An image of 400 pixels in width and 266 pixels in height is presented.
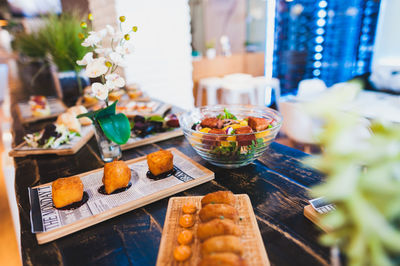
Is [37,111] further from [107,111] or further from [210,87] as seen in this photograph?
[210,87]

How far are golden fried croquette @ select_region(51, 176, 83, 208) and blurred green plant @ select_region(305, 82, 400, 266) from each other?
686 mm

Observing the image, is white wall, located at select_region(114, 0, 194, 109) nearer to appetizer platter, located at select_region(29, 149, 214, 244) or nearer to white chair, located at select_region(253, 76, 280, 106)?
white chair, located at select_region(253, 76, 280, 106)

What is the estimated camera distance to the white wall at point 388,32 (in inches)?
168

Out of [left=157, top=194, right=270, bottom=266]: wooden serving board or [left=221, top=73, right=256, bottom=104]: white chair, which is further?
[left=221, top=73, right=256, bottom=104]: white chair

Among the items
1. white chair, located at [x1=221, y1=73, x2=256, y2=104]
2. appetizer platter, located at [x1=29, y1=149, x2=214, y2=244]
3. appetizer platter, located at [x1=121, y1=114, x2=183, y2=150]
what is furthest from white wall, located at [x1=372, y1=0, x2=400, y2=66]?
appetizer platter, located at [x1=29, y1=149, x2=214, y2=244]

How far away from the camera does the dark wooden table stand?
1.98 feet

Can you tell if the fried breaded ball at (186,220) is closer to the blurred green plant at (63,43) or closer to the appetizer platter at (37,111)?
the appetizer platter at (37,111)

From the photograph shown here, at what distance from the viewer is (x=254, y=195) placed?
2.68 feet

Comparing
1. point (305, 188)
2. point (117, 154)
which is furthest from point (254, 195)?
point (117, 154)

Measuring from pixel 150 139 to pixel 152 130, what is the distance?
68 mm

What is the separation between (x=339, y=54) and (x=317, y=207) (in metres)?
5.05

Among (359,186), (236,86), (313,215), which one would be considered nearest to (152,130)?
(313,215)

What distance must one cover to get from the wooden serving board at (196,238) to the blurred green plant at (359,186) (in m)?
0.24

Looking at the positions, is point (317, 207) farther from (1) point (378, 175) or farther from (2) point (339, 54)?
(2) point (339, 54)
